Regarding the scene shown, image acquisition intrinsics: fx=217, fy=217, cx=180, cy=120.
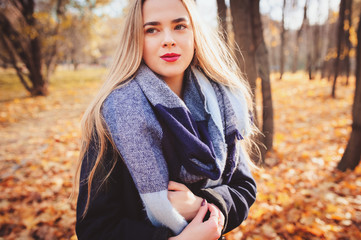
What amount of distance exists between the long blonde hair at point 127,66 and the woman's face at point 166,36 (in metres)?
0.04

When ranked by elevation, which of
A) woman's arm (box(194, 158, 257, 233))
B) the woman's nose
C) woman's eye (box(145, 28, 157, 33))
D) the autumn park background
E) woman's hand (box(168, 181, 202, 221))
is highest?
woman's eye (box(145, 28, 157, 33))

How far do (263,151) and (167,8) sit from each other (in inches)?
128

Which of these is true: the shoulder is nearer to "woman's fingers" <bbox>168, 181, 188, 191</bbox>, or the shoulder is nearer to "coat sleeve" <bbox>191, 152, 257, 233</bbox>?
"woman's fingers" <bbox>168, 181, 188, 191</bbox>

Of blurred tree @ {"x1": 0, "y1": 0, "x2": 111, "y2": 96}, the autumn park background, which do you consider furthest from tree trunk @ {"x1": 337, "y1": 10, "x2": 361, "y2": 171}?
blurred tree @ {"x1": 0, "y1": 0, "x2": 111, "y2": 96}

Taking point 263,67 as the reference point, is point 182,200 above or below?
below

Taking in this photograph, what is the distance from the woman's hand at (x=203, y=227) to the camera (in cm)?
105

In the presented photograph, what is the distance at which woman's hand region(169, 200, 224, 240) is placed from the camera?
3.46 feet

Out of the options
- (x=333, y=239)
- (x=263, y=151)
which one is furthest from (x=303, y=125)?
(x=333, y=239)

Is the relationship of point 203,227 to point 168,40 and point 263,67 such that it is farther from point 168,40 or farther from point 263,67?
point 263,67

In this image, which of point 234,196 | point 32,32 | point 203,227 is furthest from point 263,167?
point 32,32

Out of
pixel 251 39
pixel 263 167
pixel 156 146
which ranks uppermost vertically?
pixel 251 39

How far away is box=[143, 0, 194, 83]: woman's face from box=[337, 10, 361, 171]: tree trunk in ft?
10.5

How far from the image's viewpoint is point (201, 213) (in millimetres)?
1128

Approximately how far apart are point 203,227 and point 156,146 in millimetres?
465
